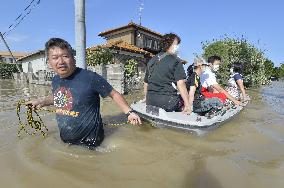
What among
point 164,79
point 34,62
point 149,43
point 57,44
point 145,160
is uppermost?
point 149,43

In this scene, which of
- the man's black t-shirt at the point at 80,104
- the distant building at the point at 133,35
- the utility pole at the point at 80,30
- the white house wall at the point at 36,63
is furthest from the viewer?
the white house wall at the point at 36,63

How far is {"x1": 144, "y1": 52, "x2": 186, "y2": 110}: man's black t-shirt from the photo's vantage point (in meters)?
5.81

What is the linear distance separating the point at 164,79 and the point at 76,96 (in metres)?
2.26

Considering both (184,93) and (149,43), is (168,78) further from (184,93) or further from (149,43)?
(149,43)

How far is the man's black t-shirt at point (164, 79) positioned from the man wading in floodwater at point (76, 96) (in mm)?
1938

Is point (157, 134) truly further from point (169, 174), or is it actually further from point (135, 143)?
point (169, 174)

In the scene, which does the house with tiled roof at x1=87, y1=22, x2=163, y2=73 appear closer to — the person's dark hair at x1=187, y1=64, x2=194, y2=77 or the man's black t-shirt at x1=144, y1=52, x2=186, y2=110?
the person's dark hair at x1=187, y1=64, x2=194, y2=77

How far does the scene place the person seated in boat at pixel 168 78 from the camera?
580cm

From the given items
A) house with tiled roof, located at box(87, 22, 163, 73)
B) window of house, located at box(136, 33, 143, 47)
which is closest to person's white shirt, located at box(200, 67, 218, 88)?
house with tiled roof, located at box(87, 22, 163, 73)

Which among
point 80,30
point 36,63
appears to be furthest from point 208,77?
point 36,63

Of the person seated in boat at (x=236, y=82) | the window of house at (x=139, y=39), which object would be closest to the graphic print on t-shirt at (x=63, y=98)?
the person seated in boat at (x=236, y=82)

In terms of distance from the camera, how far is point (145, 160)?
4.21 meters

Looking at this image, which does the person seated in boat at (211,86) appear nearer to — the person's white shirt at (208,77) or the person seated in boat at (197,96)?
the person's white shirt at (208,77)

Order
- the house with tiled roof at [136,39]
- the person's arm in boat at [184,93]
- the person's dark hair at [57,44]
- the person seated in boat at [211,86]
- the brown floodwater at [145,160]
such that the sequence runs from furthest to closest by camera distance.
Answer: the house with tiled roof at [136,39], the person seated in boat at [211,86], the person's arm in boat at [184,93], the person's dark hair at [57,44], the brown floodwater at [145,160]
